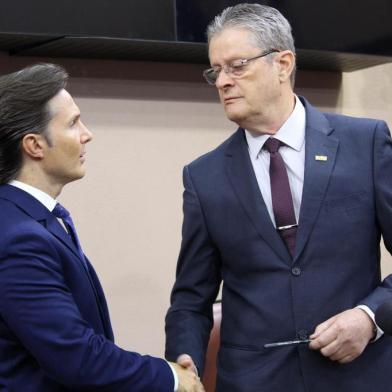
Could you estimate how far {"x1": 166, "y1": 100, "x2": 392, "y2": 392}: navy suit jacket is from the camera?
2326mm

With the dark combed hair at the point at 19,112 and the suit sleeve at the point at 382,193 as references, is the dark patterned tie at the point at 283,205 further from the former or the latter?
the dark combed hair at the point at 19,112

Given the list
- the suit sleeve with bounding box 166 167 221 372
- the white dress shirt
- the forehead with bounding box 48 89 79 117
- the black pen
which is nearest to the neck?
the forehead with bounding box 48 89 79 117

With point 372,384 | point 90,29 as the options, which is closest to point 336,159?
point 372,384

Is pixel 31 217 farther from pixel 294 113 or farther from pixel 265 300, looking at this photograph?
pixel 294 113

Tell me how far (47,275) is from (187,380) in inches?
19.1

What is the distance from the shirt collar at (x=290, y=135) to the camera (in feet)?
7.97

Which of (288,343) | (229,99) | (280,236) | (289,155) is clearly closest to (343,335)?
(288,343)

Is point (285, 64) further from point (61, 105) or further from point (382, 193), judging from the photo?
point (61, 105)

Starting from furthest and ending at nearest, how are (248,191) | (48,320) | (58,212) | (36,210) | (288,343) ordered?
(248,191)
(288,343)
(58,212)
(36,210)
(48,320)

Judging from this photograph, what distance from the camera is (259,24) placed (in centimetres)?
246

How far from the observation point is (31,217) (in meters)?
2.02

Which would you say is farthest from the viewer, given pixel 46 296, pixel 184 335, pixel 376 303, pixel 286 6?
pixel 286 6

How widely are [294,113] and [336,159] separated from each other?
0.18 m

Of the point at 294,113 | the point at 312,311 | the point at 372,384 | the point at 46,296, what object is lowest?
the point at 372,384
